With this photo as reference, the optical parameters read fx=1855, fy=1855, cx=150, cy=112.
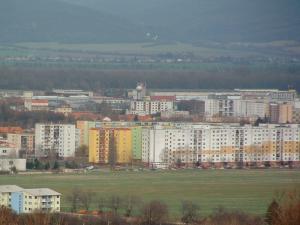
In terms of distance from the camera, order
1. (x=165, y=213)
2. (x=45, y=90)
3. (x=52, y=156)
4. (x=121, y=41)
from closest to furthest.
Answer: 1. (x=165, y=213)
2. (x=52, y=156)
3. (x=45, y=90)
4. (x=121, y=41)

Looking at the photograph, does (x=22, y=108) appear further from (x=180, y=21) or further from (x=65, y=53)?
(x=180, y=21)

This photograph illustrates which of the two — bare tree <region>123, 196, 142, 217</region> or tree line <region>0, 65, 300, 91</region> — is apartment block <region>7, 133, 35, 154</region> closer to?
bare tree <region>123, 196, 142, 217</region>

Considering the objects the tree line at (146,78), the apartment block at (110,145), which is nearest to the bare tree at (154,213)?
the apartment block at (110,145)

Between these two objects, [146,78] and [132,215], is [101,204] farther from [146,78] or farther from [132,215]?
[146,78]

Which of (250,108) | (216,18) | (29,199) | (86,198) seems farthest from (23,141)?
(216,18)

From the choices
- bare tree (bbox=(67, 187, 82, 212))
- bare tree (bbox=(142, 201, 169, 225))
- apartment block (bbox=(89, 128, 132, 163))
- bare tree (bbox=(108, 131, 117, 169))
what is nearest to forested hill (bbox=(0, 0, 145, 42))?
apartment block (bbox=(89, 128, 132, 163))

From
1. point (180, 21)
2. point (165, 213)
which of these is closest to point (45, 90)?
point (165, 213)
